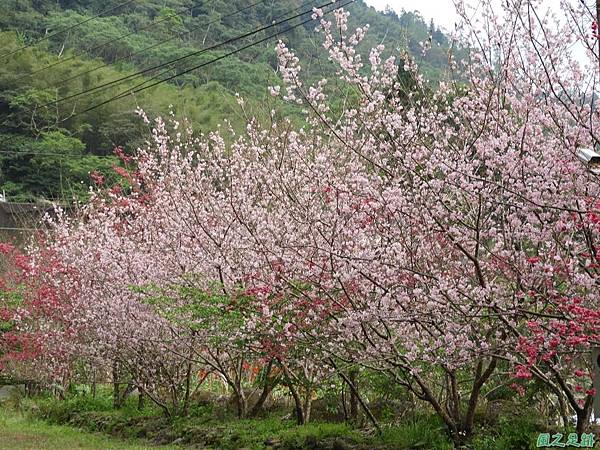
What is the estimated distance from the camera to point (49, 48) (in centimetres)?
3816

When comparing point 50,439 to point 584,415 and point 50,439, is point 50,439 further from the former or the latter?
point 584,415

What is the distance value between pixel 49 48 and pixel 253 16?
11.5 metres

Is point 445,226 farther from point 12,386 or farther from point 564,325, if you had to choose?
point 12,386

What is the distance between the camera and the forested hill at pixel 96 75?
2614cm

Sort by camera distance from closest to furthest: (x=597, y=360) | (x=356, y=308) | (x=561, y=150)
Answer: (x=597, y=360) → (x=561, y=150) → (x=356, y=308)

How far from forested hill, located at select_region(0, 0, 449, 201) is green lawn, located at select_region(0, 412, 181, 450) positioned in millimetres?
10655

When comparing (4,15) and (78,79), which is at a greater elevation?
(4,15)

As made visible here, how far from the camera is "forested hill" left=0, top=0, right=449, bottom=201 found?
26.1 m

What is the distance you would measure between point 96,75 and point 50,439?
24811 mm

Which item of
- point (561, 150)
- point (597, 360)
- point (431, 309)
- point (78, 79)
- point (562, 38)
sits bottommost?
point (597, 360)

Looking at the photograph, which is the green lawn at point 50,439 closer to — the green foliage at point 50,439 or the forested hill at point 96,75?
the green foliage at point 50,439

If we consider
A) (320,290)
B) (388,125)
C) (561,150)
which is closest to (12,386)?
(320,290)

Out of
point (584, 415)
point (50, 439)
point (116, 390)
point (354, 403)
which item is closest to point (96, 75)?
point (116, 390)

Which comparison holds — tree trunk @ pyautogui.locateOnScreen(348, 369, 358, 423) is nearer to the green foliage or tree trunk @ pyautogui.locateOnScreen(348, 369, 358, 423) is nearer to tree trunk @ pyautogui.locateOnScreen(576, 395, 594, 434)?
the green foliage
